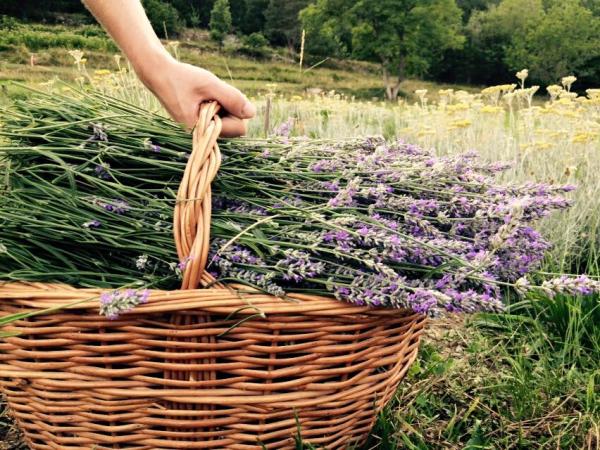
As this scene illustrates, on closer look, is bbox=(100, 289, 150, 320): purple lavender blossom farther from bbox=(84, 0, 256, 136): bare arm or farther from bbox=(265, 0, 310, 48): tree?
bbox=(265, 0, 310, 48): tree

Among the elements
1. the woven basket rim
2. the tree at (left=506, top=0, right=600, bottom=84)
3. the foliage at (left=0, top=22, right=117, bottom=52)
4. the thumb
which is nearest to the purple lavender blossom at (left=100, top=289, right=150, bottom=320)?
the woven basket rim

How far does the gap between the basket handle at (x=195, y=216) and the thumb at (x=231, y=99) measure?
0.14 m

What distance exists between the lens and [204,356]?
0.91 metres

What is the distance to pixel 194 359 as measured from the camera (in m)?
0.92

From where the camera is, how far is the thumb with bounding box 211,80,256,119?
42.7 inches

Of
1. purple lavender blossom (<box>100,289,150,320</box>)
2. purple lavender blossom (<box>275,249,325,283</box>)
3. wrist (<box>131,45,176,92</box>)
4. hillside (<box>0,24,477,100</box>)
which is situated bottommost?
purple lavender blossom (<box>100,289,150,320</box>)

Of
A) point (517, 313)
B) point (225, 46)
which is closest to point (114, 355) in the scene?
point (517, 313)

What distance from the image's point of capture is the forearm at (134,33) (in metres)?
Result: 1.08

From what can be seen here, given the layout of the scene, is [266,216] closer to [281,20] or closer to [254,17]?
[281,20]

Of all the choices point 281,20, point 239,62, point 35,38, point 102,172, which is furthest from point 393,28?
point 102,172

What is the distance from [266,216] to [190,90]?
0.30 m

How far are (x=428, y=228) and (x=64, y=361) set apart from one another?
719mm

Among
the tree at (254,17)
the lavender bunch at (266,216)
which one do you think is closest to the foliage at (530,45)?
the tree at (254,17)

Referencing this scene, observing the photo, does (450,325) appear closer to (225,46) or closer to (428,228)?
(428,228)
